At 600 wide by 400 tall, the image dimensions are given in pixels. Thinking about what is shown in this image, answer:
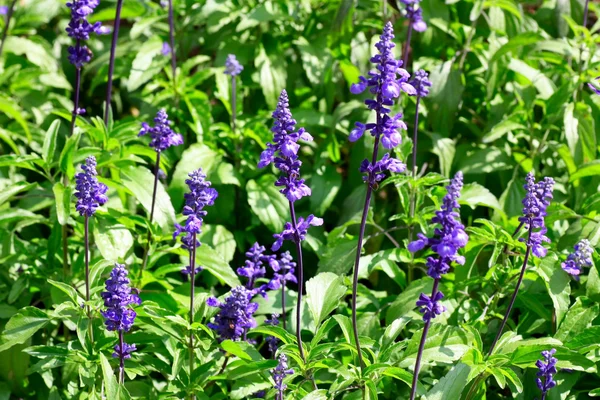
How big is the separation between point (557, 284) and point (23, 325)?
2.59 metres

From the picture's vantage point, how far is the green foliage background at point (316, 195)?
3.72 meters

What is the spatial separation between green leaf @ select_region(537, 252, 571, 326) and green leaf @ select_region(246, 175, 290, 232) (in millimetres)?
1733

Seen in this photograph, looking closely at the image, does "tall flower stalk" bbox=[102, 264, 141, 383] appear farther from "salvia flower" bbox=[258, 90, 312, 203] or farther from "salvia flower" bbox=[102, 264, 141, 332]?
"salvia flower" bbox=[258, 90, 312, 203]

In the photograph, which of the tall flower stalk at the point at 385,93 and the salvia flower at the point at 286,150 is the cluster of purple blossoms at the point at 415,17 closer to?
the tall flower stalk at the point at 385,93

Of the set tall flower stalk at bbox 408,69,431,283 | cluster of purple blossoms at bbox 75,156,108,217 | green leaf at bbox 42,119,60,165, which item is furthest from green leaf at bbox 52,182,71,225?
tall flower stalk at bbox 408,69,431,283

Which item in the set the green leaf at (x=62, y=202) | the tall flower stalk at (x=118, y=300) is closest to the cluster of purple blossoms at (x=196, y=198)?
the tall flower stalk at (x=118, y=300)

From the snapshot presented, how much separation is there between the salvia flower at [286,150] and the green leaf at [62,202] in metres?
1.28

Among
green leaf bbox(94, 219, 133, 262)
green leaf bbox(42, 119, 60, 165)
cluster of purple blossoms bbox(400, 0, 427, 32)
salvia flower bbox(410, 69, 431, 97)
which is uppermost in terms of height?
cluster of purple blossoms bbox(400, 0, 427, 32)

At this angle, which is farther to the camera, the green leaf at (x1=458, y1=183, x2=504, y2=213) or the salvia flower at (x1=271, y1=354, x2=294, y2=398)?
the green leaf at (x1=458, y1=183, x2=504, y2=213)

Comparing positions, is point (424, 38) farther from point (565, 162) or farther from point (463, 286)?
point (463, 286)

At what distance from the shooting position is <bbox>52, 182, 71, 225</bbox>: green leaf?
3818 mm

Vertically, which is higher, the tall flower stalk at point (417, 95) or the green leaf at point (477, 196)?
the tall flower stalk at point (417, 95)

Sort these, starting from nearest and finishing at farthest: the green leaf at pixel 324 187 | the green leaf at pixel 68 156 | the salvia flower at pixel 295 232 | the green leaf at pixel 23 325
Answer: the salvia flower at pixel 295 232, the green leaf at pixel 23 325, the green leaf at pixel 68 156, the green leaf at pixel 324 187

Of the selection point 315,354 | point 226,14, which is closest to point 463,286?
point 315,354
